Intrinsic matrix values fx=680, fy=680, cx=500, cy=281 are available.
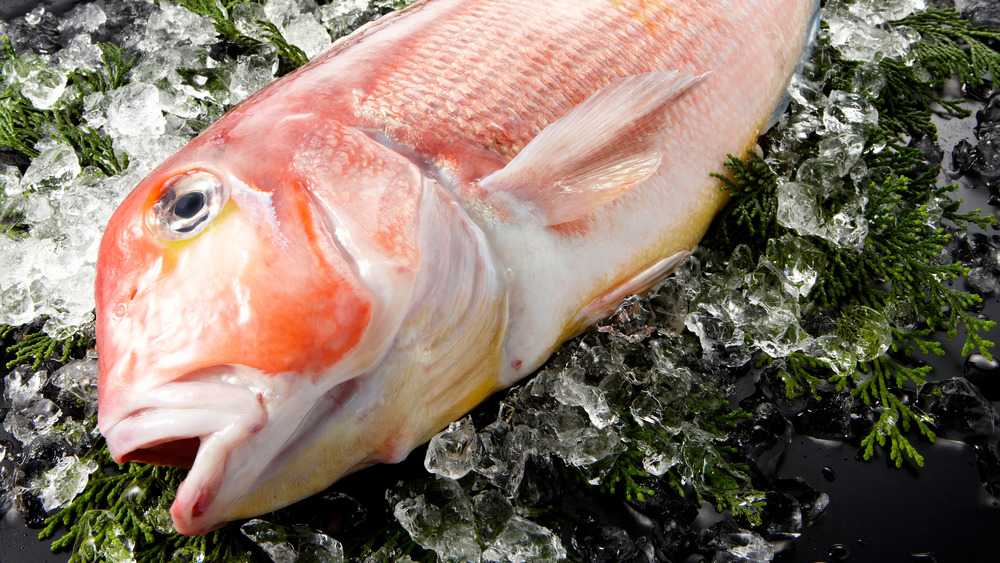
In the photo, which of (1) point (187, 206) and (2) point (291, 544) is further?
(2) point (291, 544)

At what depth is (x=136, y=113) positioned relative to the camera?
2201mm

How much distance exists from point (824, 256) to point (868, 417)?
1.51 feet

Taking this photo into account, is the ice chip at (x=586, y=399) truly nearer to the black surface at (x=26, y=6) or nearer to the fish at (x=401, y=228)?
the fish at (x=401, y=228)

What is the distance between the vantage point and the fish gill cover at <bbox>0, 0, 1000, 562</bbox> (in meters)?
1.68

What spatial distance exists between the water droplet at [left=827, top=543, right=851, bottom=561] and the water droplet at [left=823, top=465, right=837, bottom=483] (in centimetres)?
16

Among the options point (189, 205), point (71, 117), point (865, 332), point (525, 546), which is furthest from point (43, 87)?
point (865, 332)

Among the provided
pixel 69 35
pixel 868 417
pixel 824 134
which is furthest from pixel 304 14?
pixel 868 417

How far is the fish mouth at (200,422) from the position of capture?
112cm

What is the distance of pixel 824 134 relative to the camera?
6.76 ft

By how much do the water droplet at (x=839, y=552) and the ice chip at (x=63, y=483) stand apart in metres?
1.89

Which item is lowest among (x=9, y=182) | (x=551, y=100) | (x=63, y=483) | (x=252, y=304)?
(x=63, y=483)

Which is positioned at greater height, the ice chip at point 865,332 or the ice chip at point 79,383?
the ice chip at point 865,332

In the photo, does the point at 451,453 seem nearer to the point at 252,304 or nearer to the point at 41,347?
the point at 252,304

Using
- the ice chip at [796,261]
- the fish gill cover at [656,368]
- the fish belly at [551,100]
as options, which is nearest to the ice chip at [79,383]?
the fish gill cover at [656,368]
